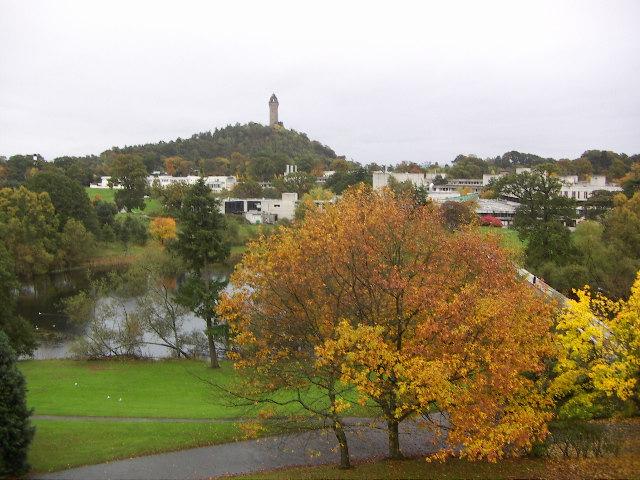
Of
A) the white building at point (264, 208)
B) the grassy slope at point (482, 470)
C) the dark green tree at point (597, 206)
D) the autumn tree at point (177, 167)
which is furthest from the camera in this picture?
the autumn tree at point (177, 167)

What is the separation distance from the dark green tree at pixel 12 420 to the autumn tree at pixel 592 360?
1277 cm

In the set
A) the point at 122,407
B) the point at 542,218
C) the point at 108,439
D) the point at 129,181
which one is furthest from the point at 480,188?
the point at 108,439

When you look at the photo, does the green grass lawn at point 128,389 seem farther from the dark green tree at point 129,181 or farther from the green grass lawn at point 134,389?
the dark green tree at point 129,181

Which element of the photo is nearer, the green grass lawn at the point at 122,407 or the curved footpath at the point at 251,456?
the curved footpath at the point at 251,456

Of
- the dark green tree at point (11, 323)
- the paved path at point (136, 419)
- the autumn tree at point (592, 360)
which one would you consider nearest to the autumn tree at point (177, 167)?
the dark green tree at point (11, 323)

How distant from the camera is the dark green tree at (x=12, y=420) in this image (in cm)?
1285

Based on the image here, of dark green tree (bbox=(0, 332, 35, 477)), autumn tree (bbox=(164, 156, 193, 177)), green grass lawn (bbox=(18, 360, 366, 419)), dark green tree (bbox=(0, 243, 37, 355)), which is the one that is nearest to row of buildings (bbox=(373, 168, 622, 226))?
green grass lawn (bbox=(18, 360, 366, 419))

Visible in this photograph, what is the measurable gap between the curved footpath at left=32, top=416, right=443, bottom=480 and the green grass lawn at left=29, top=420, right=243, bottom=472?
0.32 m

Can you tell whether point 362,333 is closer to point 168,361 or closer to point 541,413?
point 541,413

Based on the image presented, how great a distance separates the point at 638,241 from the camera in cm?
3328

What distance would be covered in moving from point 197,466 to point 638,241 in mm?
30685

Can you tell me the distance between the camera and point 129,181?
276ft

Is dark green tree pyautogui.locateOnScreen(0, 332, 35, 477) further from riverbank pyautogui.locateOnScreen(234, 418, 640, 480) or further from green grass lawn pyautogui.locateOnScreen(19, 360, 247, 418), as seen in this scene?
riverbank pyautogui.locateOnScreen(234, 418, 640, 480)

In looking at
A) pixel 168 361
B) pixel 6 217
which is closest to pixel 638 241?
pixel 168 361
